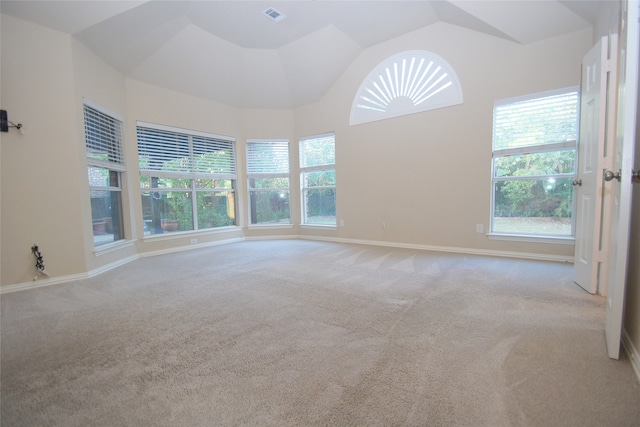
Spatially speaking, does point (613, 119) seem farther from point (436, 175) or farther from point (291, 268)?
point (291, 268)

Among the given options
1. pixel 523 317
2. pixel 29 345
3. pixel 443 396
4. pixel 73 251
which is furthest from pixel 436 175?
pixel 73 251

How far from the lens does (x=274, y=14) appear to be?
3949mm

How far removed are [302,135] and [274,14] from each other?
7.52 ft

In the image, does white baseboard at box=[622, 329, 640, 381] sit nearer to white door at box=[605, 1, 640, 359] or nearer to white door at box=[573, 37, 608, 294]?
white door at box=[605, 1, 640, 359]

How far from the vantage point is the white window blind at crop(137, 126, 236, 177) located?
15.5 ft

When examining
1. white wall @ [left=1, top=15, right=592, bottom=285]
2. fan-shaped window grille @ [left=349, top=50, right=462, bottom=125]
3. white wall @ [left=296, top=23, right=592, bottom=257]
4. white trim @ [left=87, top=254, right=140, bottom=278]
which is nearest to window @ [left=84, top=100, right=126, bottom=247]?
white wall @ [left=1, top=15, right=592, bottom=285]

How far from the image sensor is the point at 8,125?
2.87m

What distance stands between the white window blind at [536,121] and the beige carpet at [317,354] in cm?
182

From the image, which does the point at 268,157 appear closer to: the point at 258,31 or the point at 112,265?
the point at 258,31

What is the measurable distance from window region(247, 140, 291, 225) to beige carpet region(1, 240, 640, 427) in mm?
3221

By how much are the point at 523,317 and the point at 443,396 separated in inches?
48.1

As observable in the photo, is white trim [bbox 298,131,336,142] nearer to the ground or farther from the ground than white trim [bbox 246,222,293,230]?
farther from the ground

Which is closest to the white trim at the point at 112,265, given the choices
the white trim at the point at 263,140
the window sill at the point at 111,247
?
the window sill at the point at 111,247

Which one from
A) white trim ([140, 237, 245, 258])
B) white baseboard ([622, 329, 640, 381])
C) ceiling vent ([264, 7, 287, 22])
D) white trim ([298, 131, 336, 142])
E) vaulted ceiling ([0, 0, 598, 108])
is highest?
ceiling vent ([264, 7, 287, 22])
